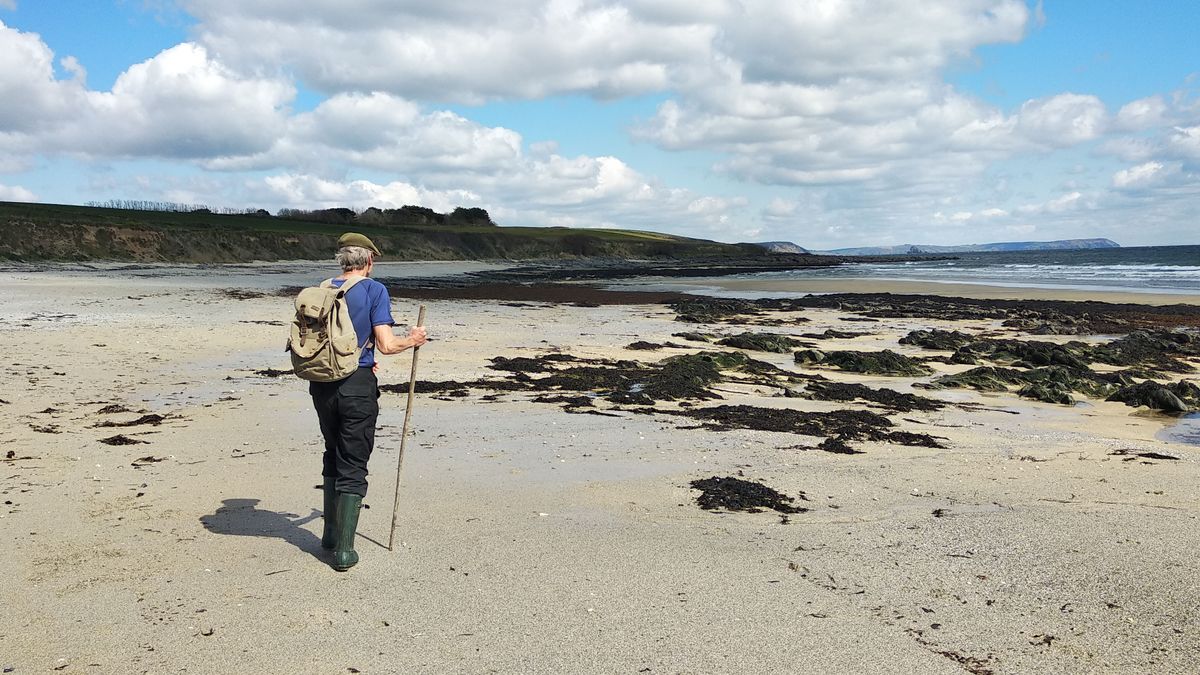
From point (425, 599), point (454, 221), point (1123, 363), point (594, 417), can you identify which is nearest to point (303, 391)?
point (594, 417)

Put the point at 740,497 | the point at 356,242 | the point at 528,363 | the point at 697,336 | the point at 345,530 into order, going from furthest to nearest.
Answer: the point at 697,336 → the point at 528,363 → the point at 740,497 → the point at 356,242 → the point at 345,530

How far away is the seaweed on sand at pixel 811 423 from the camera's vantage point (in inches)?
366

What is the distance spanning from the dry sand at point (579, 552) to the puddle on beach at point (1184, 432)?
2.48 ft

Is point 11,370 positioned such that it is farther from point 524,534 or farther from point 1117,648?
point 1117,648

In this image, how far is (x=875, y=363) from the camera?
52.0 feet

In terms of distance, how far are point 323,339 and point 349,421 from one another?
1.76ft

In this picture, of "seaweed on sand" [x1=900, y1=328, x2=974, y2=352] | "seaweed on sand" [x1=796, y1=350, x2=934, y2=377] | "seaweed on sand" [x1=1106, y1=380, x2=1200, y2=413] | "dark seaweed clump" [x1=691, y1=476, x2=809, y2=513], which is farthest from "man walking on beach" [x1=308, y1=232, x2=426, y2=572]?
"seaweed on sand" [x1=900, y1=328, x2=974, y2=352]

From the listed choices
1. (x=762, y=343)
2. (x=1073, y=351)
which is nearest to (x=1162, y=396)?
(x=1073, y=351)

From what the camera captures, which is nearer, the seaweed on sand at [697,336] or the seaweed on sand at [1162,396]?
the seaweed on sand at [1162,396]

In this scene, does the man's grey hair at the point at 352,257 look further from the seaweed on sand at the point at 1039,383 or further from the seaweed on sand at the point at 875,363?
the seaweed on sand at the point at 875,363

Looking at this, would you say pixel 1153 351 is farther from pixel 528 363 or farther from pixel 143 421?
pixel 143 421

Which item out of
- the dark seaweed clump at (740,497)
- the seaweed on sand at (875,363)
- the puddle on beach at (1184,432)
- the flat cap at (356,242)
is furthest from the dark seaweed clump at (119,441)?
the seaweed on sand at (875,363)

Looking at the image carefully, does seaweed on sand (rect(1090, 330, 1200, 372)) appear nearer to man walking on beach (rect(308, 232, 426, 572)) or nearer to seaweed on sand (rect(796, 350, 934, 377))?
seaweed on sand (rect(796, 350, 934, 377))

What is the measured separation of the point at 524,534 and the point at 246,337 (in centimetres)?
1369
